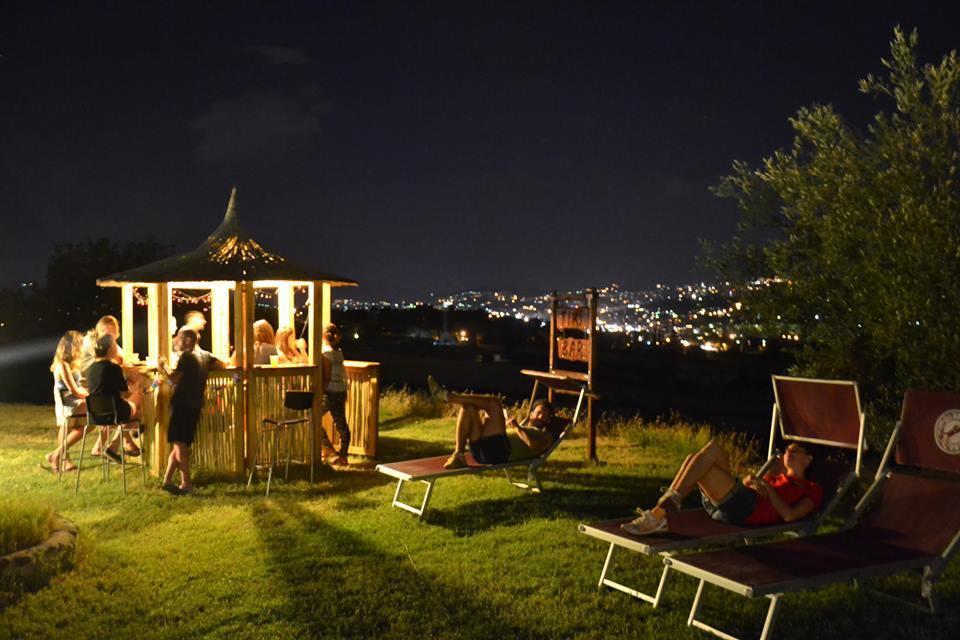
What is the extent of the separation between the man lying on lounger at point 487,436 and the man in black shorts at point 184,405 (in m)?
2.56

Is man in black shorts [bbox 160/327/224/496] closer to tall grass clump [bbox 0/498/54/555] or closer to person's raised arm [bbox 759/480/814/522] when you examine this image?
tall grass clump [bbox 0/498/54/555]

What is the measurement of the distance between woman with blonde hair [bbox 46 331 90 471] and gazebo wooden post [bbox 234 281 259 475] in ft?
5.80

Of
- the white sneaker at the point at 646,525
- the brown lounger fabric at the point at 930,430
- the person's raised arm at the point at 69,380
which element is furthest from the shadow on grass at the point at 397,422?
the brown lounger fabric at the point at 930,430

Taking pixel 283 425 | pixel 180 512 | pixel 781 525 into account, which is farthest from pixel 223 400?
pixel 781 525

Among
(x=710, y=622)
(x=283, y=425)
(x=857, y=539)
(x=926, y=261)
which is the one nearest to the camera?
(x=710, y=622)

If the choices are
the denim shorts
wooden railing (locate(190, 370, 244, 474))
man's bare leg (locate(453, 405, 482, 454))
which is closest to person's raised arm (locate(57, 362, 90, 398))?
wooden railing (locate(190, 370, 244, 474))

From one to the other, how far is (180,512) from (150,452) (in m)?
2.37

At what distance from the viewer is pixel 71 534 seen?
6.91 m

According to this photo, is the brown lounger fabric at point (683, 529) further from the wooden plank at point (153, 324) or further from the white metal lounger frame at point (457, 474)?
the wooden plank at point (153, 324)

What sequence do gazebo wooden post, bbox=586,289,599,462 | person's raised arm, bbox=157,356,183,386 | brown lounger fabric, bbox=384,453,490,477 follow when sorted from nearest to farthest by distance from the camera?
brown lounger fabric, bbox=384,453,490,477 < person's raised arm, bbox=157,356,183,386 < gazebo wooden post, bbox=586,289,599,462

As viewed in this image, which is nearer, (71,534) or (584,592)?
(584,592)

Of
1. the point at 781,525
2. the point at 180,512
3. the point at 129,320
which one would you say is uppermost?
the point at 129,320

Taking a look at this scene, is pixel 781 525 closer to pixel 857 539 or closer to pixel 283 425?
pixel 857 539

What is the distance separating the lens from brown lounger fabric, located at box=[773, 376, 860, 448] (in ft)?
23.6
